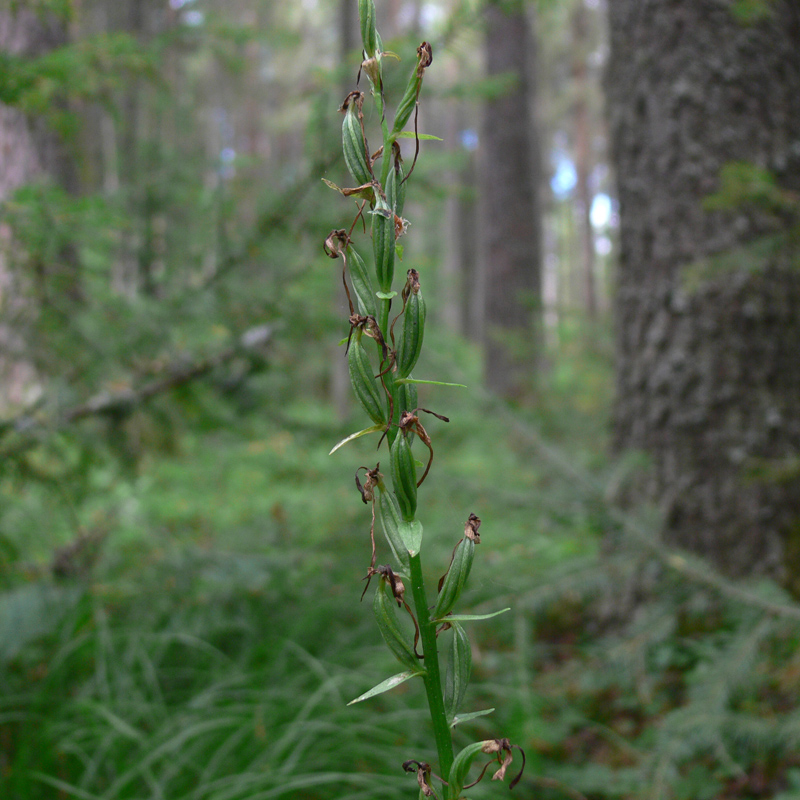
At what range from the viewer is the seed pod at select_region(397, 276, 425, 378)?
2.19 ft

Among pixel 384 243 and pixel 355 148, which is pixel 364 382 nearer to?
pixel 384 243

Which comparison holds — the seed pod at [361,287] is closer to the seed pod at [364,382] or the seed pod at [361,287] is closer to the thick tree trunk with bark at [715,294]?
the seed pod at [364,382]

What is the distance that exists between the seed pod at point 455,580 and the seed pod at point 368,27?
0.55 metres

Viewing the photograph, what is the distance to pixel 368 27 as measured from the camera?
67 centimetres

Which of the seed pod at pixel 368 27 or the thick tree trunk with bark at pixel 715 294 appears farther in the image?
the thick tree trunk with bark at pixel 715 294

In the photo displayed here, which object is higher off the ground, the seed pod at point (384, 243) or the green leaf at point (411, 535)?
the seed pod at point (384, 243)

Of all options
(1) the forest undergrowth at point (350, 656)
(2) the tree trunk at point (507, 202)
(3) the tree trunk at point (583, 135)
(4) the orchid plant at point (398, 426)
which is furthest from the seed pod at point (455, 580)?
(3) the tree trunk at point (583, 135)

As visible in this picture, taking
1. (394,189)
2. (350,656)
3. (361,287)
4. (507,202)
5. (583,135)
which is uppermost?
(583,135)

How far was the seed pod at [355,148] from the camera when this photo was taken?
2.21 ft

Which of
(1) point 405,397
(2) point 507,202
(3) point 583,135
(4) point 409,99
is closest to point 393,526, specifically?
(1) point 405,397

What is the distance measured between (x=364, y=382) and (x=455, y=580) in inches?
9.1

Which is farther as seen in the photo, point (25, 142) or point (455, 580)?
point (25, 142)

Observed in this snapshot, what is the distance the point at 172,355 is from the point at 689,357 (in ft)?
8.50

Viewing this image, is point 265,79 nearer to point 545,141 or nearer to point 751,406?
point 545,141
